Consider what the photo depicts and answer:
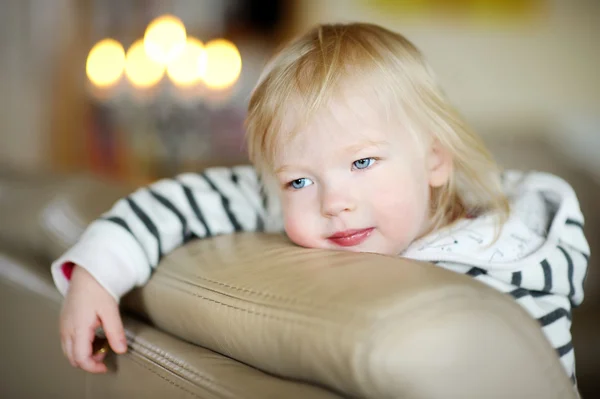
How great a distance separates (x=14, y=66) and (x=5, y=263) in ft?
8.95

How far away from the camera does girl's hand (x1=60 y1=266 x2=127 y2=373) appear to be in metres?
0.86

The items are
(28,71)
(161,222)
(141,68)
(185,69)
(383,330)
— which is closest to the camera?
(383,330)

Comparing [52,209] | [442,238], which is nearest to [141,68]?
[52,209]

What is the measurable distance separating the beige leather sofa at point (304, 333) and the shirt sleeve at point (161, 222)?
4cm

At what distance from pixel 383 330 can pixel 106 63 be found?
2.64 m

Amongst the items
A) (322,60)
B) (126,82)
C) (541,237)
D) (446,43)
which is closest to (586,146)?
(446,43)

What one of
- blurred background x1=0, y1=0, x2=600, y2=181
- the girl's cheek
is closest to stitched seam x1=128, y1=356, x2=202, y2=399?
the girl's cheek

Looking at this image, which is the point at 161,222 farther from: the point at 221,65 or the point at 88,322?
the point at 221,65

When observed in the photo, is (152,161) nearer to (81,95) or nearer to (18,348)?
(81,95)

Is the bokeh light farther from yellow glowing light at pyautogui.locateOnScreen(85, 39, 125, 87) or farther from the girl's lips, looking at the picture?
the girl's lips

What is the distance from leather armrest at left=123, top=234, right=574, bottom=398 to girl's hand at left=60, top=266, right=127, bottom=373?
179 millimetres

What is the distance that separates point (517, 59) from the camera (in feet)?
9.33

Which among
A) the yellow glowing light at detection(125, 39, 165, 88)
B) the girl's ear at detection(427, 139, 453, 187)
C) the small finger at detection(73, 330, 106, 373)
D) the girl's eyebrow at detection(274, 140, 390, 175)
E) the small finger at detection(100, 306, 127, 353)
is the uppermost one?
the girl's eyebrow at detection(274, 140, 390, 175)

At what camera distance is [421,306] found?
Result: 1.85 ft
